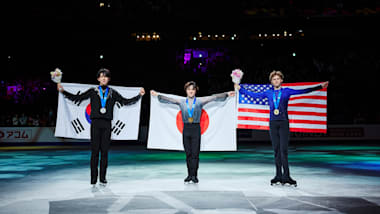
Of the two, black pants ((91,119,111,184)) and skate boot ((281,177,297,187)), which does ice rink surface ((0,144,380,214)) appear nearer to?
skate boot ((281,177,297,187))

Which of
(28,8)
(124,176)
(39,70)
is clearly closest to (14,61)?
(39,70)

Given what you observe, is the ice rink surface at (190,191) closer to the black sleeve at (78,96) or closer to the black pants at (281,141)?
the black pants at (281,141)

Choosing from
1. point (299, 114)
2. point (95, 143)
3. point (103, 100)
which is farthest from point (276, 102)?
point (95, 143)

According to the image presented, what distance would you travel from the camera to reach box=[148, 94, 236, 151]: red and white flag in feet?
33.6

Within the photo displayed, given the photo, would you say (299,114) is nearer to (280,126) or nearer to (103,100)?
(280,126)

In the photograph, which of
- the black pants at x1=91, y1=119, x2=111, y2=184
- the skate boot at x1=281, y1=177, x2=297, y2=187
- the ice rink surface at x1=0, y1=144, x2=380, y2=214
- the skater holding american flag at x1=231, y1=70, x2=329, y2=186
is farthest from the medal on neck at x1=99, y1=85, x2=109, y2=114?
the skate boot at x1=281, y1=177, x2=297, y2=187

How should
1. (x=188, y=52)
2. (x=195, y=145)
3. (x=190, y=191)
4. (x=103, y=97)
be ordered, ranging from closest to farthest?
(x=190, y=191)
(x=103, y=97)
(x=195, y=145)
(x=188, y=52)

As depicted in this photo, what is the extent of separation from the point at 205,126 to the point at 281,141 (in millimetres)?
2217

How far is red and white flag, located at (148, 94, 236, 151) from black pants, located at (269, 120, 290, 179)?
5.38 ft

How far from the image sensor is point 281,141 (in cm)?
861

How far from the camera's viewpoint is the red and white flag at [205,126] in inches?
403

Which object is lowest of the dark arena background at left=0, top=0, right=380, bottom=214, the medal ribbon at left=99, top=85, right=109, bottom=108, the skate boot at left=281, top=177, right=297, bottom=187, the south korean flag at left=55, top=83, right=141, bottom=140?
the skate boot at left=281, top=177, right=297, bottom=187

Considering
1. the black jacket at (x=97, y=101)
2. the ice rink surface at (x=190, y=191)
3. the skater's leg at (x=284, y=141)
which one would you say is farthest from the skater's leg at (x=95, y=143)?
the skater's leg at (x=284, y=141)

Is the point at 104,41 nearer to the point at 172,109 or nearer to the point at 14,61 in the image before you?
the point at 14,61
